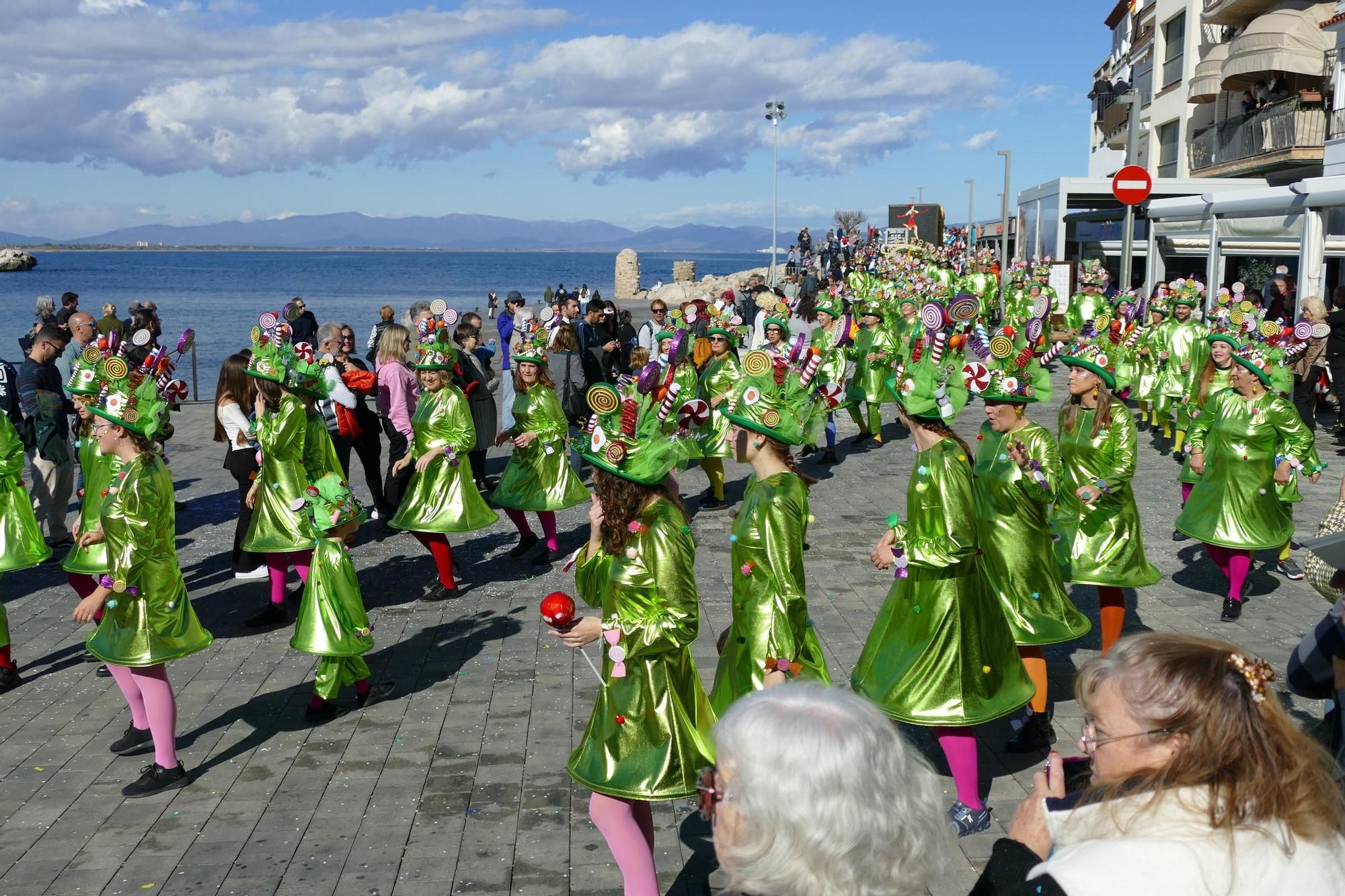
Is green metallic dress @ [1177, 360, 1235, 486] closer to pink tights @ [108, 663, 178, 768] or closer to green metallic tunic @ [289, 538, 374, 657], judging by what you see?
green metallic tunic @ [289, 538, 374, 657]

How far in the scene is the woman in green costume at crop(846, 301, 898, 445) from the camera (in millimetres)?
14773

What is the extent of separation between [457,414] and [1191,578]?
5.82m

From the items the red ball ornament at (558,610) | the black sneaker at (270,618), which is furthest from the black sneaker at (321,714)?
the red ball ornament at (558,610)

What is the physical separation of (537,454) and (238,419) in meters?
2.28

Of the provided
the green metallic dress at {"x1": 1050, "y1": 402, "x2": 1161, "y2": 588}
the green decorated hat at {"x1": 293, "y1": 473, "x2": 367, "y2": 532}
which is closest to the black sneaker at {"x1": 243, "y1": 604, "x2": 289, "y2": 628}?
the green decorated hat at {"x1": 293, "y1": 473, "x2": 367, "y2": 532}

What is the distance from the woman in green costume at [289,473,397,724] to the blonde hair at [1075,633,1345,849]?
472 cm

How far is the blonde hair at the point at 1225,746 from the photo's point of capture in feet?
6.84

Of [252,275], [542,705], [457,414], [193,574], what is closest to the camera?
[542,705]

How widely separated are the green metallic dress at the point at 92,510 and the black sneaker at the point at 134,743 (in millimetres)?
1243

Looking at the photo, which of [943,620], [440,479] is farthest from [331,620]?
[943,620]

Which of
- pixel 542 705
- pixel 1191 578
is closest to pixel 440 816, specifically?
pixel 542 705

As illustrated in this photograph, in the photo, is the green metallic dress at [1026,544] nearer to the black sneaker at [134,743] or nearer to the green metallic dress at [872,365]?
the black sneaker at [134,743]

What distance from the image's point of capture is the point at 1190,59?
1462 inches

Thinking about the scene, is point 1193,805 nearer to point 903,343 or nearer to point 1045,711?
point 1045,711
